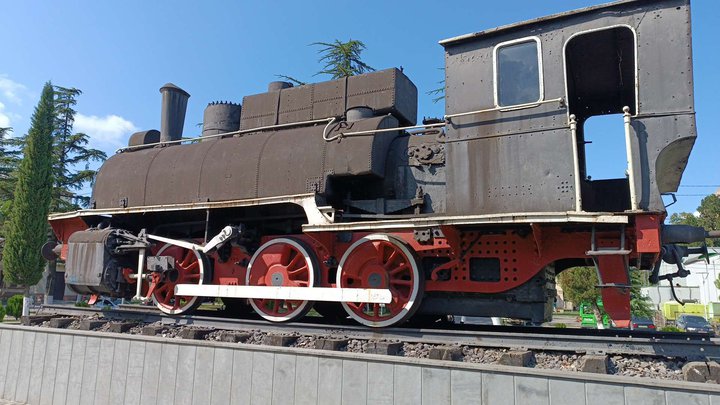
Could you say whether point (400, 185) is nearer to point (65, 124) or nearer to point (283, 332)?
point (283, 332)

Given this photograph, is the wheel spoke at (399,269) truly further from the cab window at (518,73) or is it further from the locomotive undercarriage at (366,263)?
the cab window at (518,73)

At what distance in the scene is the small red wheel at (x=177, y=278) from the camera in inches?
294

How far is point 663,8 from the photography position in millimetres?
4695

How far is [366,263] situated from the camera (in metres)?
6.28

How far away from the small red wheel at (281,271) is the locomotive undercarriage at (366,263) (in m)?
0.01

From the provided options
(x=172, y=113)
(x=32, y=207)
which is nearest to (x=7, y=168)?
(x=32, y=207)

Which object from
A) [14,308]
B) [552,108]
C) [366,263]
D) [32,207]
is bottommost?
[14,308]

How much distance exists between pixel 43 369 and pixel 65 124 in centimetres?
3135

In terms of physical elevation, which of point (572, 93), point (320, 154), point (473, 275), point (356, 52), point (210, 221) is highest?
point (356, 52)

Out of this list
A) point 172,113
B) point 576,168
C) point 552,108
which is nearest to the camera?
point 576,168

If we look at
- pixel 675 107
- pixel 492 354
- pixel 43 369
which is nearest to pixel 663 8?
pixel 675 107

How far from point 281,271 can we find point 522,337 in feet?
10.7

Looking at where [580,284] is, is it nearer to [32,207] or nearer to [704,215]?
[32,207]

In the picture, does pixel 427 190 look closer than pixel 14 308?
Yes
